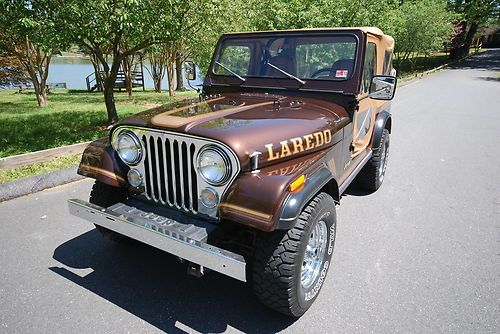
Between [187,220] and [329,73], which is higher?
[329,73]

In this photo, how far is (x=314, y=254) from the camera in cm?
264

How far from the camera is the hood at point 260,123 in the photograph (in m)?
2.30

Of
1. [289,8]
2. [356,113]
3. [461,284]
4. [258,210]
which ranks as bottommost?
[461,284]

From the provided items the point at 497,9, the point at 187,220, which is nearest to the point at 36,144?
the point at 187,220

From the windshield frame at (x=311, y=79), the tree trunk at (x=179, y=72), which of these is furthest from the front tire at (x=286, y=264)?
the tree trunk at (x=179, y=72)

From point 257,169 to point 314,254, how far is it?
0.85 metres

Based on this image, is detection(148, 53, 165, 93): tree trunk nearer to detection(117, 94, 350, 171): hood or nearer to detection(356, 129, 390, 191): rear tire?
detection(356, 129, 390, 191): rear tire

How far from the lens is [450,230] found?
147 inches

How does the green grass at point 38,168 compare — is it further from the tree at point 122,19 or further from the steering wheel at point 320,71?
the steering wheel at point 320,71

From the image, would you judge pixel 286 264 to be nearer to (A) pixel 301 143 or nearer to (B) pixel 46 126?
(A) pixel 301 143

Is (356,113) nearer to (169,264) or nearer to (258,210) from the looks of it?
(258,210)

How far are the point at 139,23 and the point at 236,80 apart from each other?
11.5ft

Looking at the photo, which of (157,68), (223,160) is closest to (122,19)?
(223,160)

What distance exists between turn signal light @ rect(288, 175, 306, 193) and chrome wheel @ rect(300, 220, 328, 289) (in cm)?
41
